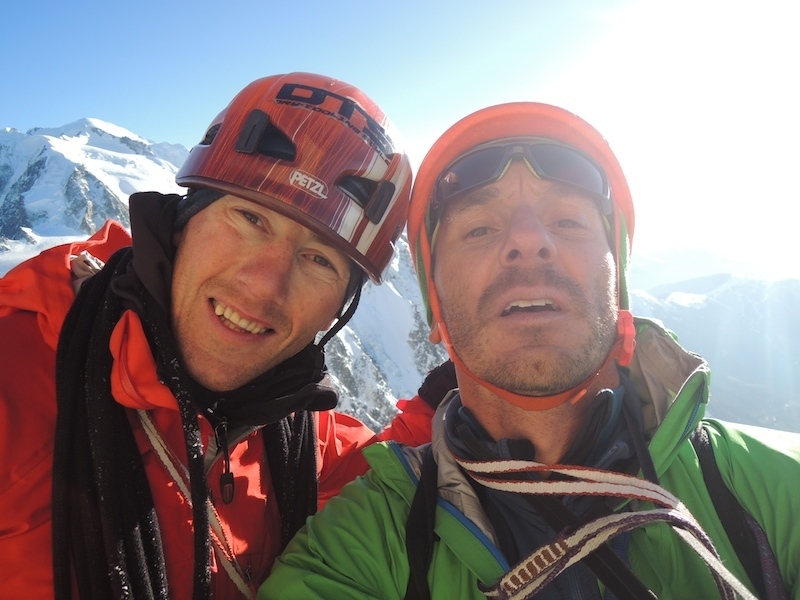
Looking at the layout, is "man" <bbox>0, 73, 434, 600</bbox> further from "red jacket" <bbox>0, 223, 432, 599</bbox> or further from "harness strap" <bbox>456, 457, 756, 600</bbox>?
"harness strap" <bbox>456, 457, 756, 600</bbox>

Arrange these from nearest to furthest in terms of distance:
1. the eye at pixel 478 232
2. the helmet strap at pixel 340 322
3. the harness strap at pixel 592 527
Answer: the harness strap at pixel 592 527, the eye at pixel 478 232, the helmet strap at pixel 340 322

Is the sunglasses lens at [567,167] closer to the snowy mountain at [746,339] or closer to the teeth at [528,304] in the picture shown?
the teeth at [528,304]

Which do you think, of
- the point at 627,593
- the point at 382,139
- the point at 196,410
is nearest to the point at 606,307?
the point at 627,593

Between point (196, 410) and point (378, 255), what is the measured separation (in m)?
1.69

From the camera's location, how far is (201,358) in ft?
9.02

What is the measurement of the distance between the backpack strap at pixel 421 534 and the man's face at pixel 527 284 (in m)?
0.68

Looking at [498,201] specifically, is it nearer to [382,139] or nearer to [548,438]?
[382,139]

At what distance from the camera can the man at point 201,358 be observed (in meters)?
2.14

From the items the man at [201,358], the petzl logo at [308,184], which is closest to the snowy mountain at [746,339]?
the man at [201,358]

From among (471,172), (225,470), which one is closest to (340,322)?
(225,470)

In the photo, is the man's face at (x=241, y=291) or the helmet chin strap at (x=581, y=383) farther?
the man's face at (x=241, y=291)

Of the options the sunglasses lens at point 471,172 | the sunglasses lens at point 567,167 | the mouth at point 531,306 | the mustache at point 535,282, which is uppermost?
the sunglasses lens at point 567,167

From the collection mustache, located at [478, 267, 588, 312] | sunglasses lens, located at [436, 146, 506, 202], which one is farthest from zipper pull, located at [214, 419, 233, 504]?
sunglasses lens, located at [436, 146, 506, 202]

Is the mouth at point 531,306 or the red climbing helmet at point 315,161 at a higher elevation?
the red climbing helmet at point 315,161
